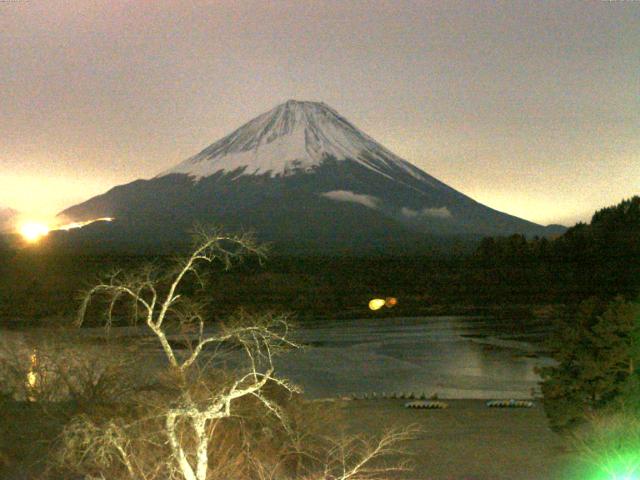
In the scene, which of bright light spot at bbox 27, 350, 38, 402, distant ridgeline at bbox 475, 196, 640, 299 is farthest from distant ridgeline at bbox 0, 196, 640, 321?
bright light spot at bbox 27, 350, 38, 402

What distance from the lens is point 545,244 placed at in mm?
78500

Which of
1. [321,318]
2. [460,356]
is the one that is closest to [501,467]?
[460,356]

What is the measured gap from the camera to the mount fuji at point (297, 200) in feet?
308

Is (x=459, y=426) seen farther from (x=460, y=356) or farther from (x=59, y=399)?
(x=460, y=356)

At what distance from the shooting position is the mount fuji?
308ft

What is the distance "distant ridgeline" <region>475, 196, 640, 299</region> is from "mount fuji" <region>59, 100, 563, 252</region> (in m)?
13.8

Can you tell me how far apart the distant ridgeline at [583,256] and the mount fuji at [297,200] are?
45.2ft

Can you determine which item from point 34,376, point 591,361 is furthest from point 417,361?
point 34,376

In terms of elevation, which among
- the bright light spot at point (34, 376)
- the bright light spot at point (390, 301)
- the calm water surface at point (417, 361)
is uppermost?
the bright light spot at point (34, 376)

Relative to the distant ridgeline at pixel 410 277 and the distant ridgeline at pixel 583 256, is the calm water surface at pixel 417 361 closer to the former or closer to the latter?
the distant ridgeline at pixel 410 277

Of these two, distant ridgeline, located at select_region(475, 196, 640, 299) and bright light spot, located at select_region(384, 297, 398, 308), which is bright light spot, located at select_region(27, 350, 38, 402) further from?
distant ridgeline, located at select_region(475, 196, 640, 299)

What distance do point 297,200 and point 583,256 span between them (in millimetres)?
39269

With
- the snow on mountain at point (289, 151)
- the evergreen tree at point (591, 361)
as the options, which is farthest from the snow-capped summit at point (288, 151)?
the evergreen tree at point (591, 361)

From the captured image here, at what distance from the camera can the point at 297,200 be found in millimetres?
105625
